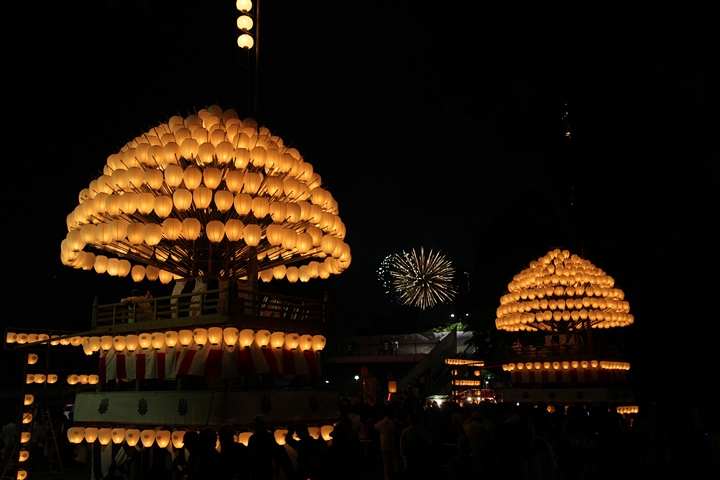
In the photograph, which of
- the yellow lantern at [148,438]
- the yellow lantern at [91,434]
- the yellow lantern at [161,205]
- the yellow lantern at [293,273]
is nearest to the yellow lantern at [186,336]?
the yellow lantern at [148,438]

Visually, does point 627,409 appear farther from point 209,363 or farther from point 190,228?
point 190,228

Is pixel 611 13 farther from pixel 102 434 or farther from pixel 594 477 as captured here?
pixel 102 434

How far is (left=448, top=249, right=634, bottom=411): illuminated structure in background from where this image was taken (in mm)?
24562

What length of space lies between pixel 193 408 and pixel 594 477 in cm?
866

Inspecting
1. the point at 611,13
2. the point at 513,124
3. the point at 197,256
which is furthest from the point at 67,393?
the point at 611,13

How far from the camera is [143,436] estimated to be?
12148 millimetres

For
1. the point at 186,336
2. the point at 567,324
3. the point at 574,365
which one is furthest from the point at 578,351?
the point at 186,336

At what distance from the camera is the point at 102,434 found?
508 inches

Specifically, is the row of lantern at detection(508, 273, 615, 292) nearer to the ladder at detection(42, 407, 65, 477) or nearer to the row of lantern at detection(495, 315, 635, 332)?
the row of lantern at detection(495, 315, 635, 332)

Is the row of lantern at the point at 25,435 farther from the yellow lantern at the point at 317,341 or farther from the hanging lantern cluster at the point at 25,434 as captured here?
the yellow lantern at the point at 317,341

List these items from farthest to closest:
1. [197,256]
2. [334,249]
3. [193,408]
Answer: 1. [334,249]
2. [197,256]
3. [193,408]

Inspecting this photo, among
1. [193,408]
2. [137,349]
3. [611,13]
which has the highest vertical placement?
[611,13]

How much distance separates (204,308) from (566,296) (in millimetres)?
Answer: 17483

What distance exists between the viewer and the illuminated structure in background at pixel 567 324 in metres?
24.6
